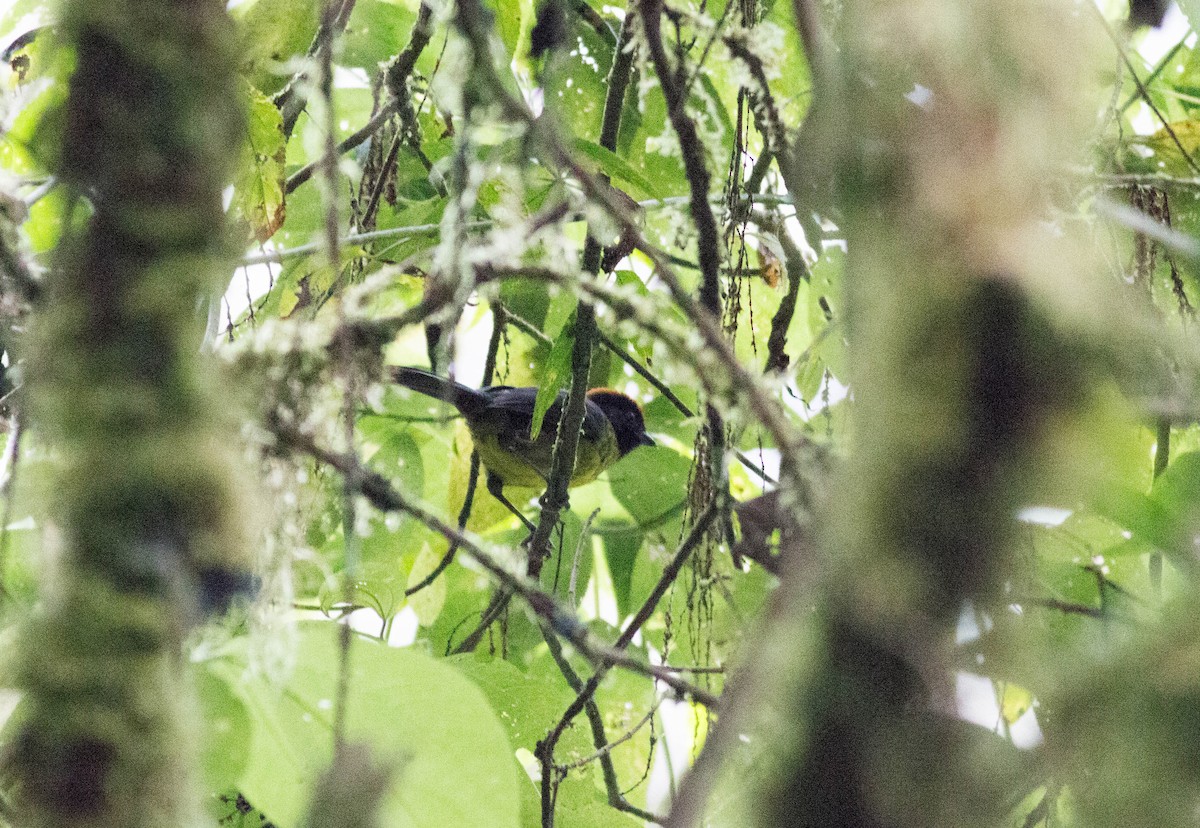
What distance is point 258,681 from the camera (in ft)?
3.20

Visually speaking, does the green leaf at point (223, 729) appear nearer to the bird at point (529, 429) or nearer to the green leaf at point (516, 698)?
the green leaf at point (516, 698)

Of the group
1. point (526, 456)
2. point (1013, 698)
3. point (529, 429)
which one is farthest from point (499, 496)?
point (1013, 698)

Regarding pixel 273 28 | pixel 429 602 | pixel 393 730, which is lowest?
pixel 429 602

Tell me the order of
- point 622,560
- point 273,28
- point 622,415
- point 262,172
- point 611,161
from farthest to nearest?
point 622,415, point 622,560, point 273,28, point 262,172, point 611,161

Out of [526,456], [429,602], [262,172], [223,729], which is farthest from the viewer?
[526,456]

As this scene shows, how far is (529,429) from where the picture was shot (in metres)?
3.67

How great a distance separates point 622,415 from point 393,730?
2646 mm

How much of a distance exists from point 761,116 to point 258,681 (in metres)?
0.89

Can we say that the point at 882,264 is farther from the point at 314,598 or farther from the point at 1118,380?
the point at 314,598

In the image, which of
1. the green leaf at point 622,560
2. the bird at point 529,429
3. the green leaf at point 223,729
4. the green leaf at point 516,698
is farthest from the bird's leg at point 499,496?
the green leaf at point 223,729

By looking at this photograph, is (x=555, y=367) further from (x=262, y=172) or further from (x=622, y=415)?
(x=622, y=415)

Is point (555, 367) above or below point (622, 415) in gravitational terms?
above

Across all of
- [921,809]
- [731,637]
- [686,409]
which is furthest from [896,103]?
[686,409]

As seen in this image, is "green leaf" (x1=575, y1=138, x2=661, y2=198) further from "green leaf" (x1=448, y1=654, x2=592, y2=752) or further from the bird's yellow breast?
the bird's yellow breast
